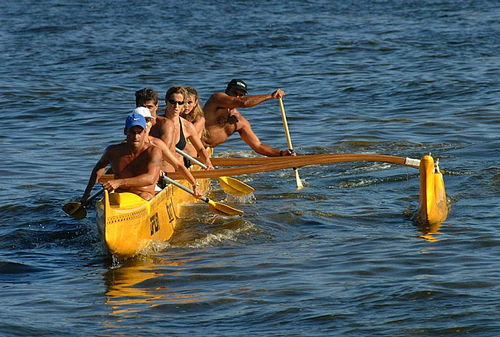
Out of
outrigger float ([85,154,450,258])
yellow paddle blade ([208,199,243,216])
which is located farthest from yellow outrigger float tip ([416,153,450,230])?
yellow paddle blade ([208,199,243,216])

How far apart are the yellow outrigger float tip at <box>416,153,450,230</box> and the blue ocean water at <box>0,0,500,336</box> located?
0.20 m

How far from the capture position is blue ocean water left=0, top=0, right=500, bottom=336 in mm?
7379

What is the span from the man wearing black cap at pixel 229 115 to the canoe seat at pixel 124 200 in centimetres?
400

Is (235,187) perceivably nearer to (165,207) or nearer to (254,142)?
(254,142)

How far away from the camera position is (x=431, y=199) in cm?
1023

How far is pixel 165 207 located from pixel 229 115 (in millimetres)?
3431

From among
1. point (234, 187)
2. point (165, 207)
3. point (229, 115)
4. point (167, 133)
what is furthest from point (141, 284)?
point (229, 115)

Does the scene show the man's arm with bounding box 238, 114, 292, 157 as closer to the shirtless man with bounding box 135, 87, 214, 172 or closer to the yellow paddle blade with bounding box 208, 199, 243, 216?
the shirtless man with bounding box 135, 87, 214, 172

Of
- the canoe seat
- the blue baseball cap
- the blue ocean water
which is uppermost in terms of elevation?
the blue baseball cap

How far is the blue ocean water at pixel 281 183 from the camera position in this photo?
7.38 m

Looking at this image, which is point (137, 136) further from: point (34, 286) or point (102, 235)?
point (34, 286)

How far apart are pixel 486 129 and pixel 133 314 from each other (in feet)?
33.5

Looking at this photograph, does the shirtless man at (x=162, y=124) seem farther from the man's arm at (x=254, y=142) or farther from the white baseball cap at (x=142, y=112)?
the man's arm at (x=254, y=142)

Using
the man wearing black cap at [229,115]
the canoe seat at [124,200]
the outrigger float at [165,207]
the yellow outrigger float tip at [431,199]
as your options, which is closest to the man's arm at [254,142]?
the man wearing black cap at [229,115]
